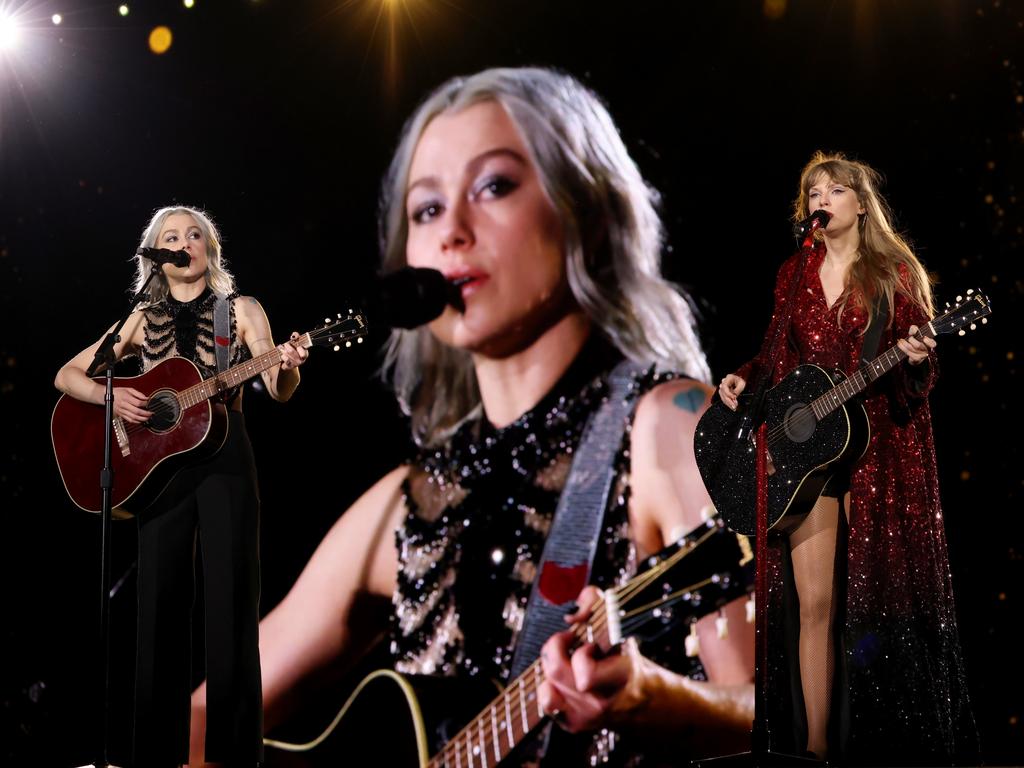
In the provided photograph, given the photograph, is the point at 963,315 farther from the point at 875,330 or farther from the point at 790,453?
the point at 790,453

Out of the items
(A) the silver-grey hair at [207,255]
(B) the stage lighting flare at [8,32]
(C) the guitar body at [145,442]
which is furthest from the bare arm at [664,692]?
(B) the stage lighting flare at [8,32]

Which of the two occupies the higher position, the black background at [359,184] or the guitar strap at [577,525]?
the black background at [359,184]

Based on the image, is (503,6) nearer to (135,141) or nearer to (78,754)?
(135,141)

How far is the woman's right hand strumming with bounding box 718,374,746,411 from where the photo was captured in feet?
10.8

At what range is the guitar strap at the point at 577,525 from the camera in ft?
11.5

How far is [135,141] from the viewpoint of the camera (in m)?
4.41

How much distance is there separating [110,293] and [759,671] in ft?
9.02

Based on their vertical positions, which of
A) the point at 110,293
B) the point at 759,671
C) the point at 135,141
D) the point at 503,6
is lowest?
the point at 759,671

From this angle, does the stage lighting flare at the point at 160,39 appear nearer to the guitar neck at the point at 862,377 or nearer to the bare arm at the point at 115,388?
the bare arm at the point at 115,388

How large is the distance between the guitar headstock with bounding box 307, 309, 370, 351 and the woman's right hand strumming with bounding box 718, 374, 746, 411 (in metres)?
1.15

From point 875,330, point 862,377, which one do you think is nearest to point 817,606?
point 862,377

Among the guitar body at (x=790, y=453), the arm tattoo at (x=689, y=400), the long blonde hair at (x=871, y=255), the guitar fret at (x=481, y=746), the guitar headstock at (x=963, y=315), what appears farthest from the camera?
the arm tattoo at (x=689, y=400)

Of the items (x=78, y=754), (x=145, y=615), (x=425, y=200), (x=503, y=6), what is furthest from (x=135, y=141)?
(x=78, y=754)

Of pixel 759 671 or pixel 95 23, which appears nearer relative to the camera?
pixel 759 671
